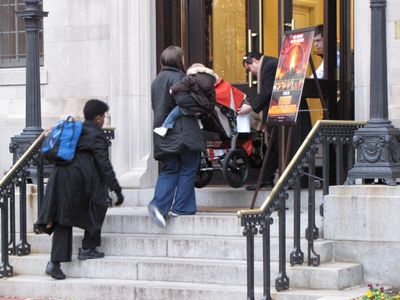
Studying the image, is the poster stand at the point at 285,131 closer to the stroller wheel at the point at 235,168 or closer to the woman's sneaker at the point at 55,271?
the stroller wheel at the point at 235,168

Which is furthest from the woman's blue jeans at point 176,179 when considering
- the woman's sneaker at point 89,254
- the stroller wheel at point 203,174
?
the stroller wheel at point 203,174

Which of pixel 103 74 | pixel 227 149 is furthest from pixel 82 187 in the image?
pixel 103 74

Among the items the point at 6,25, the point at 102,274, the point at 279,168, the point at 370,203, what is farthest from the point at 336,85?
the point at 6,25

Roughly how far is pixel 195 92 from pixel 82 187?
4.94 feet

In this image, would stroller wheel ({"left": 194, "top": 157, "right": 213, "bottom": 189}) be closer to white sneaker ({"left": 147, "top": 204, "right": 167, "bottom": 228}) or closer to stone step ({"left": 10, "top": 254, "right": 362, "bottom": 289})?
white sneaker ({"left": 147, "top": 204, "right": 167, "bottom": 228})

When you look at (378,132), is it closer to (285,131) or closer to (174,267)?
(285,131)

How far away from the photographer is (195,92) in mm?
10445

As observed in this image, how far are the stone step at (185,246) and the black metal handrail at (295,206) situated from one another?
9.6 inches

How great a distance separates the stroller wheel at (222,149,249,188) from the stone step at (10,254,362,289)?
50.4 inches

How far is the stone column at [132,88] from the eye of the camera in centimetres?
1226

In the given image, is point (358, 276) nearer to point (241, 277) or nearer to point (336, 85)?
point (241, 277)

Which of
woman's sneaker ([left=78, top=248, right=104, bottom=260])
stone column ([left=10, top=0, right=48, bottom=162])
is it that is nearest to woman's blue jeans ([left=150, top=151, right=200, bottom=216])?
woman's sneaker ([left=78, top=248, right=104, bottom=260])

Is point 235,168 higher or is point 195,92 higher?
point 195,92

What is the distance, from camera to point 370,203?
953cm
